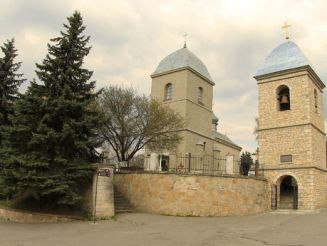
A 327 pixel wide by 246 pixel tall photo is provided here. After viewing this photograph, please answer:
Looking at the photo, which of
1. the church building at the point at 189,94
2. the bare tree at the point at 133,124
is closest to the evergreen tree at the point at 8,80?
the bare tree at the point at 133,124

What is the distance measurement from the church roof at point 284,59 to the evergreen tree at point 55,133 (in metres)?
12.1

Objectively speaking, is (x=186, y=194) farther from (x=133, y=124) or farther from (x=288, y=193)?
(x=288, y=193)

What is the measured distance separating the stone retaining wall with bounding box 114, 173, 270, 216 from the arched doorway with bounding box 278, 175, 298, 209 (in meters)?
3.71

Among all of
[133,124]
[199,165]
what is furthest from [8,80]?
[199,165]

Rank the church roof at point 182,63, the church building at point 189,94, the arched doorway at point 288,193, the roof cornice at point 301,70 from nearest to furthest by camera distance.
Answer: the arched doorway at point 288,193, the roof cornice at point 301,70, the church building at point 189,94, the church roof at point 182,63

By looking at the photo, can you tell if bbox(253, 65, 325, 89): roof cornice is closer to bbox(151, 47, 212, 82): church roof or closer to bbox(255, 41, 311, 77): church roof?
bbox(255, 41, 311, 77): church roof

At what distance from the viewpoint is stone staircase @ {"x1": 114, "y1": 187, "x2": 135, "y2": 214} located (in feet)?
55.4

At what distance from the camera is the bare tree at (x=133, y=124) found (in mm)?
21844

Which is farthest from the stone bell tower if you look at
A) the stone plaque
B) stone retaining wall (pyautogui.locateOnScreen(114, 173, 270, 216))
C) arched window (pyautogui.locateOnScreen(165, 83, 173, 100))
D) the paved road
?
the stone plaque

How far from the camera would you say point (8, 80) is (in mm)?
20969

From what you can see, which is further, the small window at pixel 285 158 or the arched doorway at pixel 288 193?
the small window at pixel 285 158

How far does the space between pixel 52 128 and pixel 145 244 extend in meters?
7.20

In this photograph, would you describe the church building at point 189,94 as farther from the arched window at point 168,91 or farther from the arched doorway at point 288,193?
the arched doorway at point 288,193

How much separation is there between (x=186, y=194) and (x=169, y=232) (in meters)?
4.67
